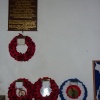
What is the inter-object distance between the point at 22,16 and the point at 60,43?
21.8 inches

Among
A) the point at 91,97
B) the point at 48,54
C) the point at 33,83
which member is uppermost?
the point at 48,54

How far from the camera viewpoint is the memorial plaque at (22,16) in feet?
7.22

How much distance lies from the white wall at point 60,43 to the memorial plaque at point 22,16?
0.16ft

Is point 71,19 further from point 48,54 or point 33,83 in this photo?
point 33,83

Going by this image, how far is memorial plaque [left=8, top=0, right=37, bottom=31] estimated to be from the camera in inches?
86.7

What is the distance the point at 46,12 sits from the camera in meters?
2.22

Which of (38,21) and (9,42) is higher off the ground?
(38,21)

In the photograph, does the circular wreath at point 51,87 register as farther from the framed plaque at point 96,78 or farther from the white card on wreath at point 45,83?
the framed plaque at point 96,78

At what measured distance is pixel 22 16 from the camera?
2.21m

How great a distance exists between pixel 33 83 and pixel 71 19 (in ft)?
2.89

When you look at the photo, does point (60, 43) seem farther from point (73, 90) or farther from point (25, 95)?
point (25, 95)

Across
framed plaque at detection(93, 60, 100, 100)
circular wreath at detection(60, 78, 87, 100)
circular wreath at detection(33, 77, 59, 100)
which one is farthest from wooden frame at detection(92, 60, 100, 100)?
circular wreath at detection(33, 77, 59, 100)

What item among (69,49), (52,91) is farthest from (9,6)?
(52,91)

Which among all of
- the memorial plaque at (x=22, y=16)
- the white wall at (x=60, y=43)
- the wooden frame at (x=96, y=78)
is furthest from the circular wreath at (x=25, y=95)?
the wooden frame at (x=96, y=78)
